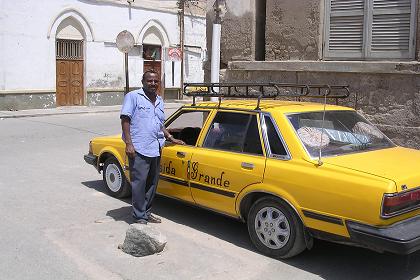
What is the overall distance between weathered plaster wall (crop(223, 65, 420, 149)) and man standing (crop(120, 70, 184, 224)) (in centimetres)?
405

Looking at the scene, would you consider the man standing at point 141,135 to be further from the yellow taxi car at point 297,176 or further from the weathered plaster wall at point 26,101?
the weathered plaster wall at point 26,101

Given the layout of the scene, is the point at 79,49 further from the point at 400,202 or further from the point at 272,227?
the point at 400,202

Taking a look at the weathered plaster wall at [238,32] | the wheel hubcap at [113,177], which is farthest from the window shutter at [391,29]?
the wheel hubcap at [113,177]

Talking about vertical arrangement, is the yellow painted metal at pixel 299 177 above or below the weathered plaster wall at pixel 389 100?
below

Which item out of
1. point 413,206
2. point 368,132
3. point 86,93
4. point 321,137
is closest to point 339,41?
point 368,132

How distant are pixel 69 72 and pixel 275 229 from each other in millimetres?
19858

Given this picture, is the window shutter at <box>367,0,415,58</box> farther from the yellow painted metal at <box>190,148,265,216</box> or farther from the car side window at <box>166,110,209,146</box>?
the yellow painted metal at <box>190,148,265,216</box>

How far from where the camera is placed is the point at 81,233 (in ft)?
17.6

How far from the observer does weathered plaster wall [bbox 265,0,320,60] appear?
8.86 metres

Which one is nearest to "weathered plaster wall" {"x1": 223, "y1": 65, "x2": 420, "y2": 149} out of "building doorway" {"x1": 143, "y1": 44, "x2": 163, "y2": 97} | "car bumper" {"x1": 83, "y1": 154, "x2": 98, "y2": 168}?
"car bumper" {"x1": 83, "y1": 154, "x2": 98, "y2": 168}

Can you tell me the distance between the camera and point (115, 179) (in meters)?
6.80

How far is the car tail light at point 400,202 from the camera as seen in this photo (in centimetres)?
387

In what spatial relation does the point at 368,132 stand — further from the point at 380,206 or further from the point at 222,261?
the point at 222,261

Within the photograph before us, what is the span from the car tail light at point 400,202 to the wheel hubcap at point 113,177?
3.75 metres
